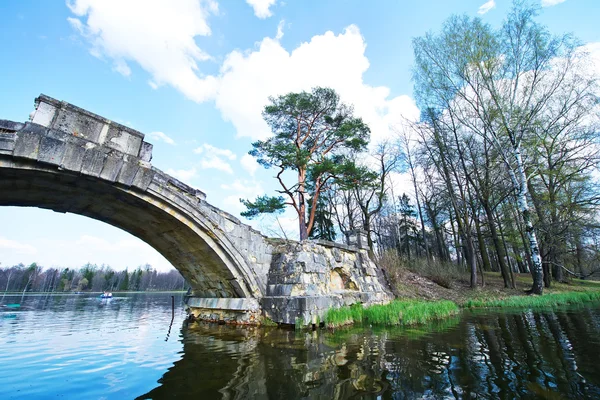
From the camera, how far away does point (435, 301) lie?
1020 centimetres

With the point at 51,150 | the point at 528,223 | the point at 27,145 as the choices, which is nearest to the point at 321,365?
the point at 51,150

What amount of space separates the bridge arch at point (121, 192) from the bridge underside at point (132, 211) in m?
0.01

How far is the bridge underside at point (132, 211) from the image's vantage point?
4.49m

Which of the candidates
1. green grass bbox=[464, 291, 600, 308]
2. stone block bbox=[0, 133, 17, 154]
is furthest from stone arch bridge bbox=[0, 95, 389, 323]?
green grass bbox=[464, 291, 600, 308]

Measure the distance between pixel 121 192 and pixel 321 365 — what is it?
445 centimetres

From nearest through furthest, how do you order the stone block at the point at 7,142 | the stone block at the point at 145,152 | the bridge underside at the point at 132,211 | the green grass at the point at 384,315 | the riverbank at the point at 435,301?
the stone block at the point at 7,142 < the bridge underside at the point at 132,211 < the stone block at the point at 145,152 < the green grass at the point at 384,315 < the riverbank at the point at 435,301

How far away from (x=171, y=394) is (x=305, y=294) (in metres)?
4.30

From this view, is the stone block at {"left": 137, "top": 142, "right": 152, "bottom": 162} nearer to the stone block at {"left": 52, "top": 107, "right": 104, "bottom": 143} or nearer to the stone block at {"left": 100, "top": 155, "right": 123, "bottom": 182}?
the stone block at {"left": 100, "top": 155, "right": 123, "bottom": 182}

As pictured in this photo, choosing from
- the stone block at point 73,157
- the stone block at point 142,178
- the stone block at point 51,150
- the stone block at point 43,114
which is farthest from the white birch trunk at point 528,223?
the stone block at point 43,114

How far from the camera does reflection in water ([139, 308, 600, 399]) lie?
2.44 meters

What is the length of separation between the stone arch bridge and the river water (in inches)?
58.7

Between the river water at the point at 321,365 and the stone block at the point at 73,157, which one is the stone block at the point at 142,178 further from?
the river water at the point at 321,365

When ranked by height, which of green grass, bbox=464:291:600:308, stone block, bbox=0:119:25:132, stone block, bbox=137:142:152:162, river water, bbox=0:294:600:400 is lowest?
river water, bbox=0:294:600:400

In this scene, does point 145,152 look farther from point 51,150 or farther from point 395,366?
point 395,366
